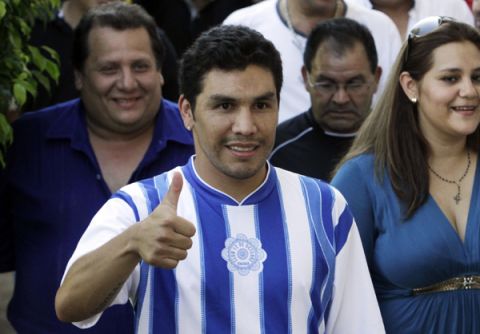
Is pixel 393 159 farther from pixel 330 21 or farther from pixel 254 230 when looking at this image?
pixel 330 21

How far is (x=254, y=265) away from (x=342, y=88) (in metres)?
2.14

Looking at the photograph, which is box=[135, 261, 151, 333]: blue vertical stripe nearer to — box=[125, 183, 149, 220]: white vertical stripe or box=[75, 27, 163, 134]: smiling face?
box=[125, 183, 149, 220]: white vertical stripe

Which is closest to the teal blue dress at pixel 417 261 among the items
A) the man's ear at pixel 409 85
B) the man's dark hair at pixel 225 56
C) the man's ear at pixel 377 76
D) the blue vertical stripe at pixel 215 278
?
the man's ear at pixel 409 85

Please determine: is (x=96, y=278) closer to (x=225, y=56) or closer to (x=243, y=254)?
(x=243, y=254)

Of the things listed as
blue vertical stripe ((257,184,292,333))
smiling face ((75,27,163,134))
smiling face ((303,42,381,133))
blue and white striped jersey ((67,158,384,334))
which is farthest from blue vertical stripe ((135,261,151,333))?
smiling face ((303,42,381,133))

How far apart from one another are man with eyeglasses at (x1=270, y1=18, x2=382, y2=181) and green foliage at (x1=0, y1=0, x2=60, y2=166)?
125 centimetres

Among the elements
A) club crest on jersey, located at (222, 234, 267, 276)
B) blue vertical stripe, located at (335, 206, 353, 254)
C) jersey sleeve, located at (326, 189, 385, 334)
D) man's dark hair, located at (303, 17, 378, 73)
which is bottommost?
jersey sleeve, located at (326, 189, 385, 334)

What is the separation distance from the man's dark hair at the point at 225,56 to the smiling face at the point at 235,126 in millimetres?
25

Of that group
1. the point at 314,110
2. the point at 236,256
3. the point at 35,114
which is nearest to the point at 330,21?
the point at 314,110

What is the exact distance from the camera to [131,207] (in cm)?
356

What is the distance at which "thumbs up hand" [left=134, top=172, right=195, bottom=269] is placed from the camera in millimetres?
3209

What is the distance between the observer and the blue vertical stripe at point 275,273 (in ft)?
11.5

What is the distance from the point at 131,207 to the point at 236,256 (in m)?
0.37

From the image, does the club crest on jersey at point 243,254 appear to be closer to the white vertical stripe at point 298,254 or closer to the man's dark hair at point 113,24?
the white vertical stripe at point 298,254
